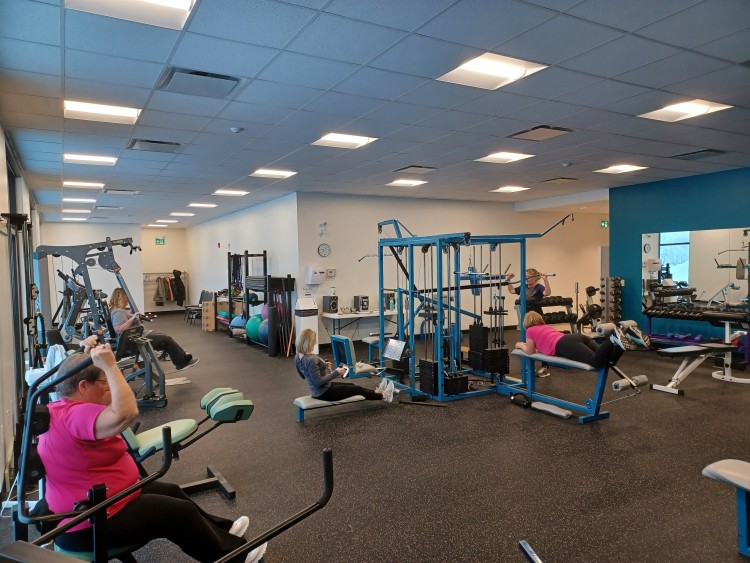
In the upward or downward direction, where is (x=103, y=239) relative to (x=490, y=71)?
downward

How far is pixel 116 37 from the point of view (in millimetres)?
2750

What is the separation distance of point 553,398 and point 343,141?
140 inches

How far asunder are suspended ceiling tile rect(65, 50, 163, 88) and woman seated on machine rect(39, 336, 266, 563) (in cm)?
201

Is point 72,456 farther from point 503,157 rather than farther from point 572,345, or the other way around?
point 503,157

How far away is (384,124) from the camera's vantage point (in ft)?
15.1

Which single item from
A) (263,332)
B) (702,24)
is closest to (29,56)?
(702,24)

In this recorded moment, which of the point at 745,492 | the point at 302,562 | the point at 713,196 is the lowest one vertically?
the point at 302,562

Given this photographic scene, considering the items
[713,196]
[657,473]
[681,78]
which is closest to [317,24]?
[681,78]

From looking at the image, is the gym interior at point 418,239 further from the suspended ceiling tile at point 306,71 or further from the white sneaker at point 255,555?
the white sneaker at point 255,555

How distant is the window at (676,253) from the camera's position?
7750 millimetres

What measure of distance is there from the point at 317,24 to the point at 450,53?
88 cm

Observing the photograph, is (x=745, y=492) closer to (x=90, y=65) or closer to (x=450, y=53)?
(x=450, y=53)

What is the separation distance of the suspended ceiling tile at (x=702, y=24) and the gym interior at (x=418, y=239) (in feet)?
0.05

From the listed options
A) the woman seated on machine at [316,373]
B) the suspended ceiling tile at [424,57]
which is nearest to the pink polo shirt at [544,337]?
the woman seated on machine at [316,373]
